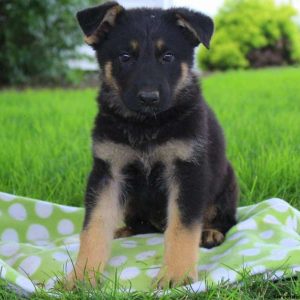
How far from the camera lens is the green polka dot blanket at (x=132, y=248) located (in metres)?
2.95

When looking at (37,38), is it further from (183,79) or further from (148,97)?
(148,97)

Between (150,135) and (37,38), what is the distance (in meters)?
8.76

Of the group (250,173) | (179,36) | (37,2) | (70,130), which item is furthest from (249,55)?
→ (179,36)

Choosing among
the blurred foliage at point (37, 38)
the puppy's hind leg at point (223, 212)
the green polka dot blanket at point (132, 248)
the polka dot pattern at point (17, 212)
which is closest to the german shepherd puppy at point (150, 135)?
the green polka dot blanket at point (132, 248)

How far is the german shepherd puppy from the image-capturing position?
3020 millimetres

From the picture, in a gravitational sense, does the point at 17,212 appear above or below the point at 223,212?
below

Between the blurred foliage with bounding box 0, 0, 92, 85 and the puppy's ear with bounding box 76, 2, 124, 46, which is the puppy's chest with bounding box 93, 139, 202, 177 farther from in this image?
the blurred foliage with bounding box 0, 0, 92, 85

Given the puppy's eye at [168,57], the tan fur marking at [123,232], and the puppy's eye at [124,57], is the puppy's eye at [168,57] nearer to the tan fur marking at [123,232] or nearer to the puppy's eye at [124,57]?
the puppy's eye at [124,57]

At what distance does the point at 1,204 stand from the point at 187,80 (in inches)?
61.3

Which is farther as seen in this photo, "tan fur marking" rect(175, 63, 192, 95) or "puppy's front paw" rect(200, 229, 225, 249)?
"puppy's front paw" rect(200, 229, 225, 249)

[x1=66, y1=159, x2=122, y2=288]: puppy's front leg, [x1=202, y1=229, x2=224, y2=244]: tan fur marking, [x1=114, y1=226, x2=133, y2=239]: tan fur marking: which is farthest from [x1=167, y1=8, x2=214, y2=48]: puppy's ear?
[x1=114, y1=226, x2=133, y2=239]: tan fur marking

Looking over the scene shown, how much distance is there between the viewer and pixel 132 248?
3.48 metres

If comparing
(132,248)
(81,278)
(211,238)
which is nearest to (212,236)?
(211,238)

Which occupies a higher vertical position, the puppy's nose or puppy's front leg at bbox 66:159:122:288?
the puppy's nose
